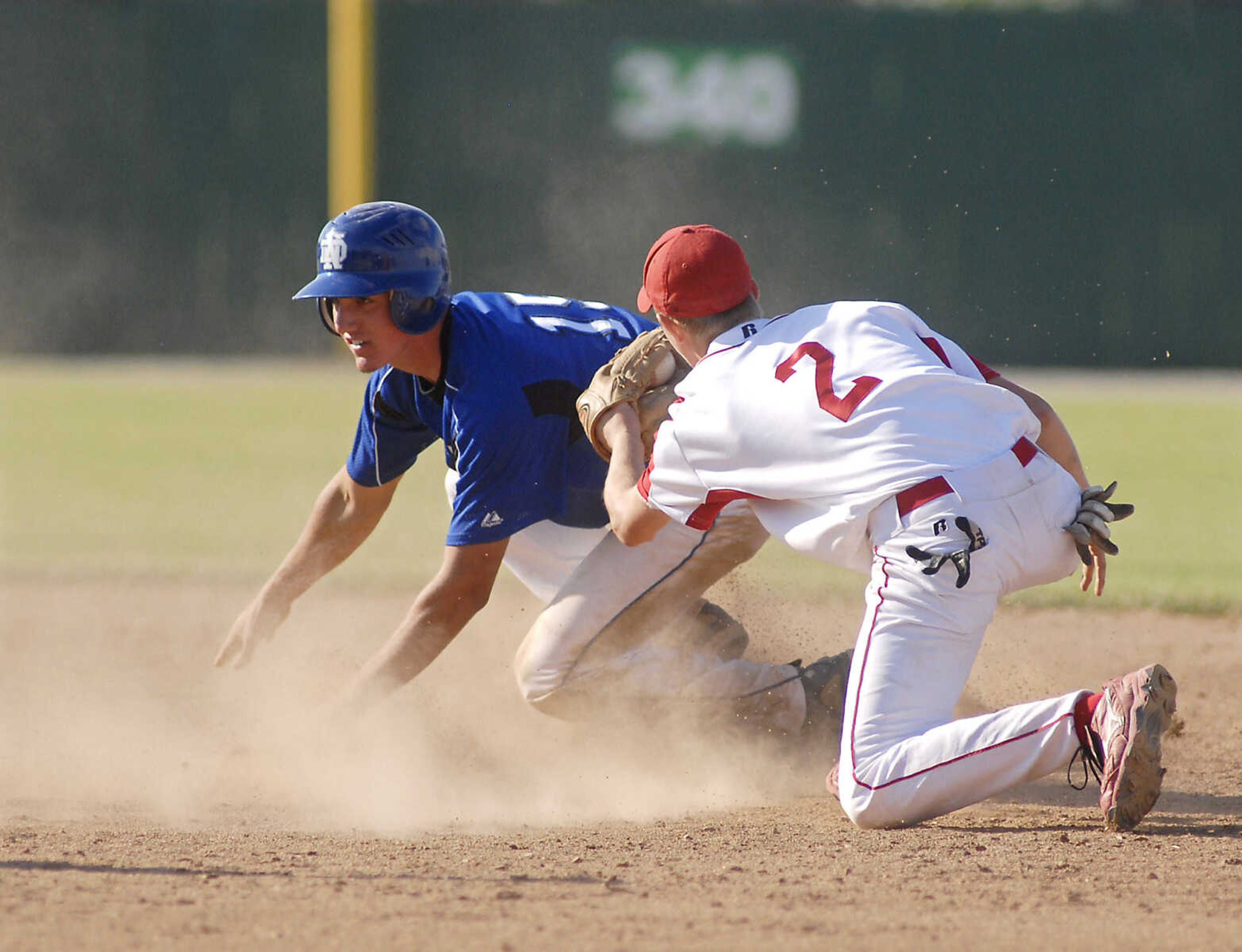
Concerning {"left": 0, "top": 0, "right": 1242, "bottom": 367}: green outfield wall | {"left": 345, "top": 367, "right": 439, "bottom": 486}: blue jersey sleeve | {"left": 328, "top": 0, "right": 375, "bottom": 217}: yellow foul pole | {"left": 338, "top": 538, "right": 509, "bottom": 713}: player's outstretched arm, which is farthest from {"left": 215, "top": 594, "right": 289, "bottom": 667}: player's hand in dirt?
{"left": 328, "top": 0, "right": 375, "bottom": 217}: yellow foul pole

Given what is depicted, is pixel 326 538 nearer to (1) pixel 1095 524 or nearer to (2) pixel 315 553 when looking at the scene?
(2) pixel 315 553

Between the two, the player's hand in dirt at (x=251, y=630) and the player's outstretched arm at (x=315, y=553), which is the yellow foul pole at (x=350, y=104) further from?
the player's hand in dirt at (x=251, y=630)

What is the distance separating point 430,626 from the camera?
3449 mm

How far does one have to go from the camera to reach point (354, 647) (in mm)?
5043

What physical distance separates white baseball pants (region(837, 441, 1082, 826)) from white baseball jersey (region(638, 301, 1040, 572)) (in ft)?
0.25

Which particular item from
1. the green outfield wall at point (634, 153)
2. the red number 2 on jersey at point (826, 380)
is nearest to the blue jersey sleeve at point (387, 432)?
the red number 2 on jersey at point (826, 380)

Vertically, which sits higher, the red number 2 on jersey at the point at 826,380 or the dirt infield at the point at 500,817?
the red number 2 on jersey at the point at 826,380

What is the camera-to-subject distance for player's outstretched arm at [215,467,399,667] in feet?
12.9

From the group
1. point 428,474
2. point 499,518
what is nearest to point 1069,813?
point 499,518

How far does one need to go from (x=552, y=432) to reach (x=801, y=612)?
78.8 inches

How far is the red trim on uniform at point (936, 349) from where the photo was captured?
3207mm

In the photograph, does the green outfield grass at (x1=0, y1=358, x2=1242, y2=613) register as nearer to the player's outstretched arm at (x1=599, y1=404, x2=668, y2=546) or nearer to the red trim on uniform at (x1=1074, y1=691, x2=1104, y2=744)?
the player's outstretched arm at (x1=599, y1=404, x2=668, y2=546)

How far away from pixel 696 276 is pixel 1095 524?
3.33 feet

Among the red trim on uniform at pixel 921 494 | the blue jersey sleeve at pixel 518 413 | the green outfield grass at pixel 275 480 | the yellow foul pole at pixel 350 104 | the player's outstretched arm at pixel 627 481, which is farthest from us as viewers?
the yellow foul pole at pixel 350 104
